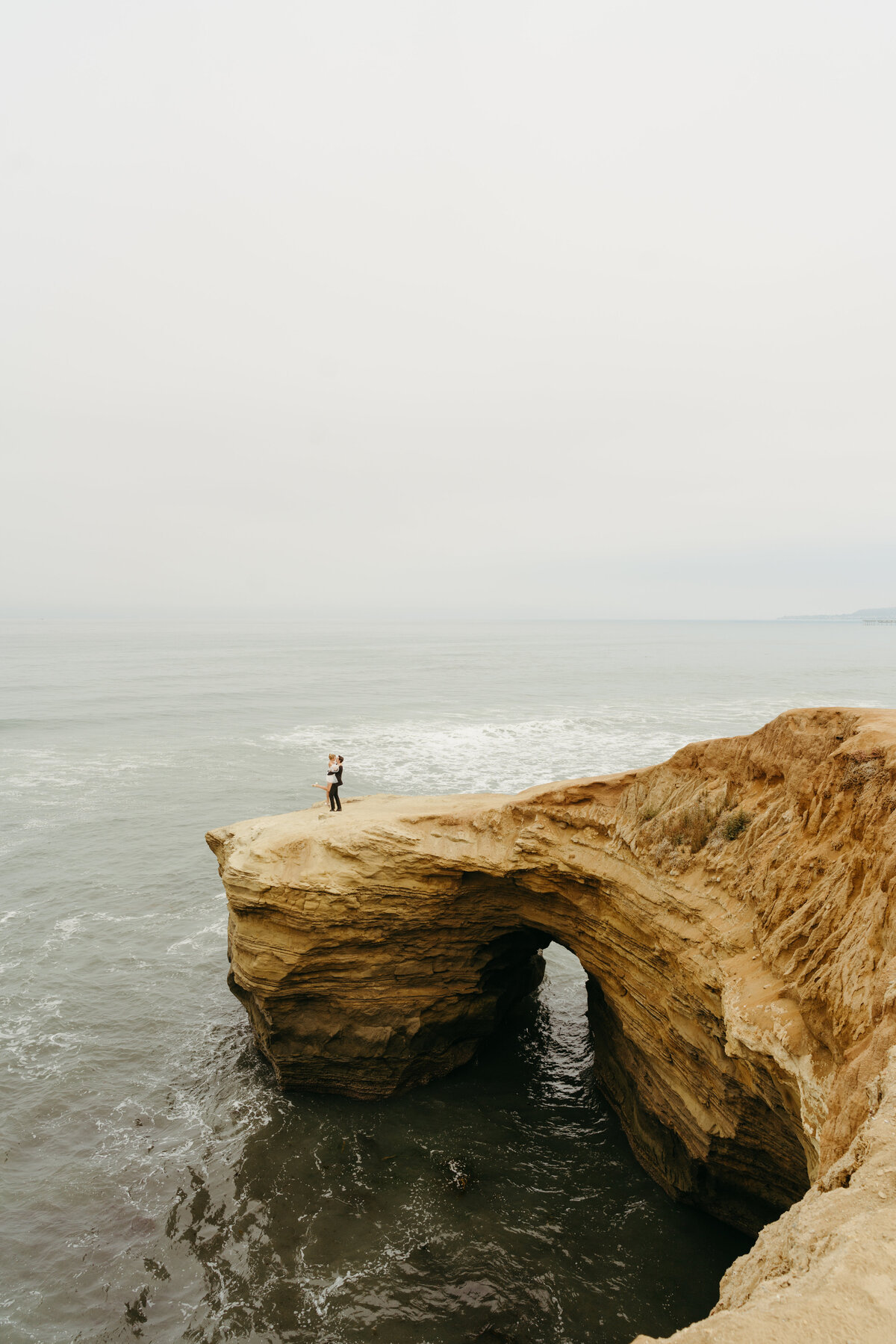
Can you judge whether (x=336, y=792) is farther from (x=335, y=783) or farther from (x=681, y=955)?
(x=681, y=955)

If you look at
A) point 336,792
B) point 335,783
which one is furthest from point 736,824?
point 336,792

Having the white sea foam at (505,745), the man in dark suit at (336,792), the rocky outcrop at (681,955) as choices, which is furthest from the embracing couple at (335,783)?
the white sea foam at (505,745)

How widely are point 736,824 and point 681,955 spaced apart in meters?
1.83

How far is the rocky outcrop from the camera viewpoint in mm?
4531

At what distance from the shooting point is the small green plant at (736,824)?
8.32m

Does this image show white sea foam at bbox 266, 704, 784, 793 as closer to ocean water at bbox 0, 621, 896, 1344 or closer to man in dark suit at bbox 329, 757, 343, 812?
ocean water at bbox 0, 621, 896, 1344

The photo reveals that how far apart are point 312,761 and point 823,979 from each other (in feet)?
93.2

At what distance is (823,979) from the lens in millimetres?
6094

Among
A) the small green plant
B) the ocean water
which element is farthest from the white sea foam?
the small green plant

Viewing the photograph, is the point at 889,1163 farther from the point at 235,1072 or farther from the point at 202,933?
the point at 202,933

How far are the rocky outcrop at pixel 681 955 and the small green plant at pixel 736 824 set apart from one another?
0.03 metres

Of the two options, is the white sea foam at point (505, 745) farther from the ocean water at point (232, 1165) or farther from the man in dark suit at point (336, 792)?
the man in dark suit at point (336, 792)

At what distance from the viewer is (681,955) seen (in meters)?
8.34

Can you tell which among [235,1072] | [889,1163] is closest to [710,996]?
[889,1163]
